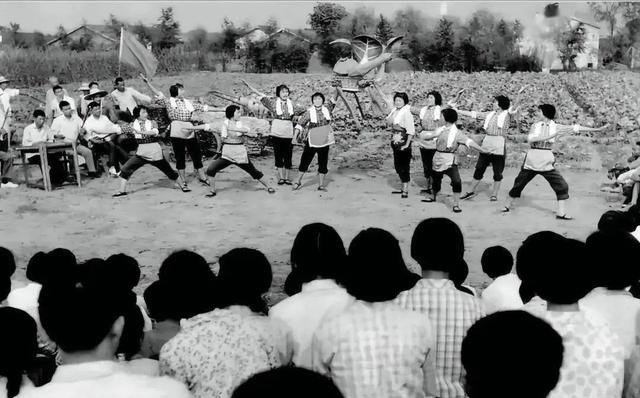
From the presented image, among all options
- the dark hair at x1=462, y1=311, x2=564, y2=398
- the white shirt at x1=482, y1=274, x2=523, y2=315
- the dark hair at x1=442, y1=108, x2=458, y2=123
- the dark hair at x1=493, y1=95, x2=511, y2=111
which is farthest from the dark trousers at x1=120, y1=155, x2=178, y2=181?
the dark hair at x1=462, y1=311, x2=564, y2=398

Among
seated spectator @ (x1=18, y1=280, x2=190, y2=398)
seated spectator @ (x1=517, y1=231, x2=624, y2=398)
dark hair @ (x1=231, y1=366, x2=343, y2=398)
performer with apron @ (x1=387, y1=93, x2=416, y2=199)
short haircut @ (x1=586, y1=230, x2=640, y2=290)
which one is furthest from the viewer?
performer with apron @ (x1=387, y1=93, x2=416, y2=199)

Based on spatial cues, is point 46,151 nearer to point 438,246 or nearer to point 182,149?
point 182,149

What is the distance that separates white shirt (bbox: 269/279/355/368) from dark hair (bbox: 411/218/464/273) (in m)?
0.39

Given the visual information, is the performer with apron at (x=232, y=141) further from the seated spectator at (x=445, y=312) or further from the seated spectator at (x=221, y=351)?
the seated spectator at (x=221, y=351)

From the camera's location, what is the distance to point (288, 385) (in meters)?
1.29

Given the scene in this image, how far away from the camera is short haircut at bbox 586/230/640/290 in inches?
129

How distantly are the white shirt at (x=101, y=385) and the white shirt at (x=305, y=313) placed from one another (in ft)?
2.97

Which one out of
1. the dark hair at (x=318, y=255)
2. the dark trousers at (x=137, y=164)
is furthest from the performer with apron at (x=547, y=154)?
the dark hair at (x=318, y=255)

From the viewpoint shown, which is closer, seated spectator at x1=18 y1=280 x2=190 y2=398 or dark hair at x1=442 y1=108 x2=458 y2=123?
seated spectator at x1=18 y1=280 x2=190 y2=398

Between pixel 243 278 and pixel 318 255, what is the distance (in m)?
0.53

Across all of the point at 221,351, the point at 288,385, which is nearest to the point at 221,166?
the point at 221,351

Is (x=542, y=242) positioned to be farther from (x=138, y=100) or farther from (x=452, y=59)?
(x=452, y=59)

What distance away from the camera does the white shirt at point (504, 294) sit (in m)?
3.83

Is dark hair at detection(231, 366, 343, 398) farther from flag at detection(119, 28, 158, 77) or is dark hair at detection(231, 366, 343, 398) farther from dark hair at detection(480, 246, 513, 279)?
flag at detection(119, 28, 158, 77)
